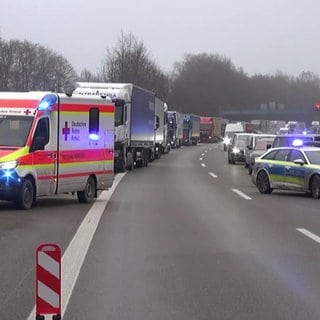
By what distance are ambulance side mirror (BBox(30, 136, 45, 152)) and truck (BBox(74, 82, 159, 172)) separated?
43.1ft

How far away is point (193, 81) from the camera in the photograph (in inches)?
6289

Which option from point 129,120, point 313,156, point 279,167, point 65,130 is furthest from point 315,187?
point 129,120

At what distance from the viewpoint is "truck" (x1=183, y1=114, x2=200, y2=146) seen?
78.4m

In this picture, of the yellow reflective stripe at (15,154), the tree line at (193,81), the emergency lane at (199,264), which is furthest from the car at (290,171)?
the tree line at (193,81)

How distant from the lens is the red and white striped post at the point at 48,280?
188 inches

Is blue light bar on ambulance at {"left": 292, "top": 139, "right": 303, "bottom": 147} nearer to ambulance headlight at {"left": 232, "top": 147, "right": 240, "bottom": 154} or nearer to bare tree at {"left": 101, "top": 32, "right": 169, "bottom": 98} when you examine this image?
ambulance headlight at {"left": 232, "top": 147, "right": 240, "bottom": 154}

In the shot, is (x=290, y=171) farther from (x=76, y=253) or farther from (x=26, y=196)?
(x=76, y=253)

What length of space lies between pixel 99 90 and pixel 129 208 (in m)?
14.3

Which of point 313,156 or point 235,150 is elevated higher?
point 313,156

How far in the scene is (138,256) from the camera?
945cm

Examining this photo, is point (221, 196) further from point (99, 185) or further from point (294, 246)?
point (294, 246)

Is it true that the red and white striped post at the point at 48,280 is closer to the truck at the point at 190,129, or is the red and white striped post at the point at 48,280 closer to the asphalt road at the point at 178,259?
the asphalt road at the point at 178,259

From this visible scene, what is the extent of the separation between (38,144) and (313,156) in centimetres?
842

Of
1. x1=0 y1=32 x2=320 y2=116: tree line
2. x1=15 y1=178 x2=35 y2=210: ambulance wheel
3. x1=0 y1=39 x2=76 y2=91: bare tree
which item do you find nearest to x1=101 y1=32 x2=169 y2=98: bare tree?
x1=0 y1=32 x2=320 y2=116: tree line
